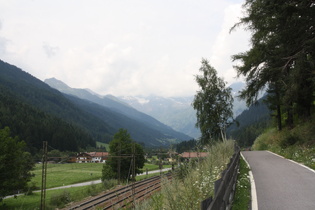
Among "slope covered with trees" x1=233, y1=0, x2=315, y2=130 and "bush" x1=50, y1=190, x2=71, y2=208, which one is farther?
"bush" x1=50, y1=190, x2=71, y2=208

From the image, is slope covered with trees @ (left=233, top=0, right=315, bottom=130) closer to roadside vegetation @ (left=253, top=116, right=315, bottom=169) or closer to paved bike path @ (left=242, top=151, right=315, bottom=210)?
roadside vegetation @ (left=253, top=116, right=315, bottom=169)

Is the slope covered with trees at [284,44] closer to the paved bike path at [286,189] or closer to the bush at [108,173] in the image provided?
the paved bike path at [286,189]

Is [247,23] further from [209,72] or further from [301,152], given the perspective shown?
[209,72]

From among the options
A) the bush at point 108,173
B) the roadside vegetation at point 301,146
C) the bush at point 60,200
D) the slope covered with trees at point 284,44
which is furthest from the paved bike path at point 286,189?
the bush at point 108,173

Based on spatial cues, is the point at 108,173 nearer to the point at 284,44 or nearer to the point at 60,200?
the point at 60,200

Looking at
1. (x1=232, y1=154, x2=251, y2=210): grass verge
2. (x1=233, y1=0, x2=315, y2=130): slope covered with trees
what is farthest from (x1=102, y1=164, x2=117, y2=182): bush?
(x1=232, y1=154, x2=251, y2=210): grass verge

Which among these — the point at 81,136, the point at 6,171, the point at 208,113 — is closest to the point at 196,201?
the point at 208,113

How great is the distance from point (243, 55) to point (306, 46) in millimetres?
7493

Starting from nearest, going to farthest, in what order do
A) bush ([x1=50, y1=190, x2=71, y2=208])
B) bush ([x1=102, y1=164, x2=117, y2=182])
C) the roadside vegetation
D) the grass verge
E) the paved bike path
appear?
1. the paved bike path
2. the grass verge
3. the roadside vegetation
4. bush ([x1=50, y1=190, x2=71, y2=208])
5. bush ([x1=102, y1=164, x2=117, y2=182])

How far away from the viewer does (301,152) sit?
15.4m

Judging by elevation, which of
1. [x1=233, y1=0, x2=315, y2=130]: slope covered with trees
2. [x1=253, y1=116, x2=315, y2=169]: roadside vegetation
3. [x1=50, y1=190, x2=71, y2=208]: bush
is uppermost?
[x1=233, y1=0, x2=315, y2=130]: slope covered with trees

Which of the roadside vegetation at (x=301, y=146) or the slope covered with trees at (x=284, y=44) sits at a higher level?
the slope covered with trees at (x=284, y=44)

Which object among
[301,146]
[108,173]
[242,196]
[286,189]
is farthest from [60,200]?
[286,189]

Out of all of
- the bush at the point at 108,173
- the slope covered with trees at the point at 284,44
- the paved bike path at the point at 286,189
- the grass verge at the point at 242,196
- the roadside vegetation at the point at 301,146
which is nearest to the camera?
the paved bike path at the point at 286,189
